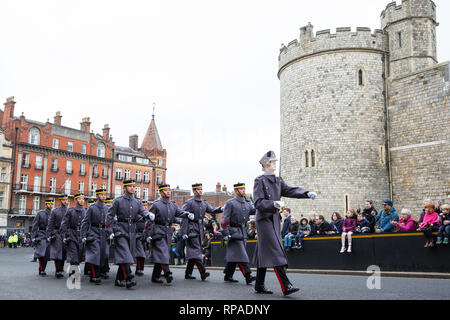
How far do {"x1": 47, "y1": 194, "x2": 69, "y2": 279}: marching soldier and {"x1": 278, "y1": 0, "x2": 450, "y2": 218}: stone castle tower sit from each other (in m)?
18.0

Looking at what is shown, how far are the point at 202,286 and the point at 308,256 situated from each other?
19.1 feet

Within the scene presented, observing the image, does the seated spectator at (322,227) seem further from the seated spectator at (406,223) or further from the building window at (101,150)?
the building window at (101,150)

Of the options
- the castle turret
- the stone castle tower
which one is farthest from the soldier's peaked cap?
the castle turret

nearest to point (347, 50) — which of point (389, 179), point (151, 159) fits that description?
point (389, 179)

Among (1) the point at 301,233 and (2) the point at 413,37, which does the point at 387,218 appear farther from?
(2) the point at 413,37

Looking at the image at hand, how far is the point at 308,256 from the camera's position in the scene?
14.1 m

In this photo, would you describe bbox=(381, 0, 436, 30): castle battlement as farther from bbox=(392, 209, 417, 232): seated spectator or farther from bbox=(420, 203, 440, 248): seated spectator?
bbox=(420, 203, 440, 248): seated spectator

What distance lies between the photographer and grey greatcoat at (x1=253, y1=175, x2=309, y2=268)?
7.70 meters

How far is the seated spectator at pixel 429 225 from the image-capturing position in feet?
36.9

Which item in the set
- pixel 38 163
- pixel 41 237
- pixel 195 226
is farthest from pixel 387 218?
pixel 38 163

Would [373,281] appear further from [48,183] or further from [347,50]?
[48,183]

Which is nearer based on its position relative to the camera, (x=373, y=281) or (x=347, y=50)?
(x=373, y=281)

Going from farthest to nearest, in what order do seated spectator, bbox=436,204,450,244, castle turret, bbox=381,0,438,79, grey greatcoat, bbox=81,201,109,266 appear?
castle turret, bbox=381,0,438,79 < seated spectator, bbox=436,204,450,244 < grey greatcoat, bbox=81,201,109,266

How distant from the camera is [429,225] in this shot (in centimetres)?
1138
